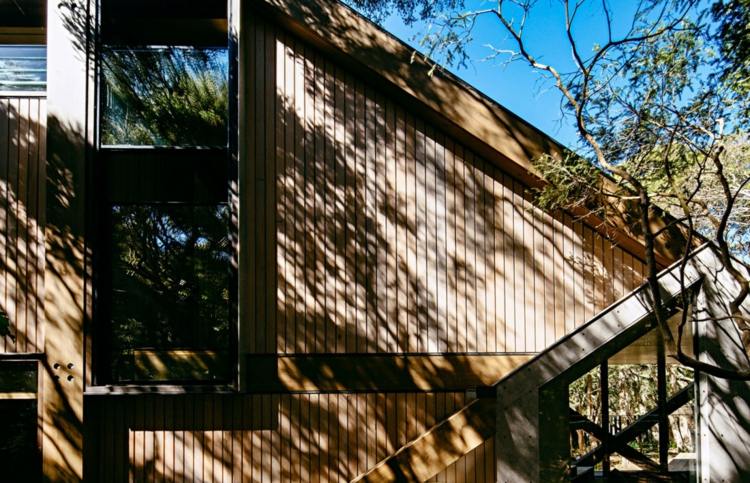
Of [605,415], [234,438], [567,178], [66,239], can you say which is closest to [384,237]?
[567,178]

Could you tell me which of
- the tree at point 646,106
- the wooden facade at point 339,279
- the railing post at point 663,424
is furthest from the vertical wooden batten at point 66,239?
the railing post at point 663,424

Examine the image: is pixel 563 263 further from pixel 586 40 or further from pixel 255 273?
pixel 255 273

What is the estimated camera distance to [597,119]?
5.79 metres

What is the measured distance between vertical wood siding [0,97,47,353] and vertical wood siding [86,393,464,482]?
4.39ft

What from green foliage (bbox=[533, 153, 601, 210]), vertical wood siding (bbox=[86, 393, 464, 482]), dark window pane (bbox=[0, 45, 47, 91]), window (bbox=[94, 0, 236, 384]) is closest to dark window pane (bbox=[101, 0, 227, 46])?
window (bbox=[94, 0, 236, 384])

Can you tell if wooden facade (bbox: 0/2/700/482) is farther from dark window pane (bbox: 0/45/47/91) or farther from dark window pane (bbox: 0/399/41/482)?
dark window pane (bbox: 0/399/41/482)

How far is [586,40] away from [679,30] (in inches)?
34.0

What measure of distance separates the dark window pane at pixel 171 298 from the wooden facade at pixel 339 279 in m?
0.28

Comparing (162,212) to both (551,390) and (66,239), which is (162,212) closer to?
(66,239)

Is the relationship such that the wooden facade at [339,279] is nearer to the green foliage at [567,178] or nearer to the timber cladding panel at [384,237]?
the timber cladding panel at [384,237]

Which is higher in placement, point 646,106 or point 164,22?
point 164,22

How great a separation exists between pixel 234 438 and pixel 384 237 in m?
3.12

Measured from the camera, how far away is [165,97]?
6348mm

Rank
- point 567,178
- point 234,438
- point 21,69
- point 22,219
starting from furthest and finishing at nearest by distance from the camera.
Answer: point 21,69, point 22,219, point 234,438, point 567,178
